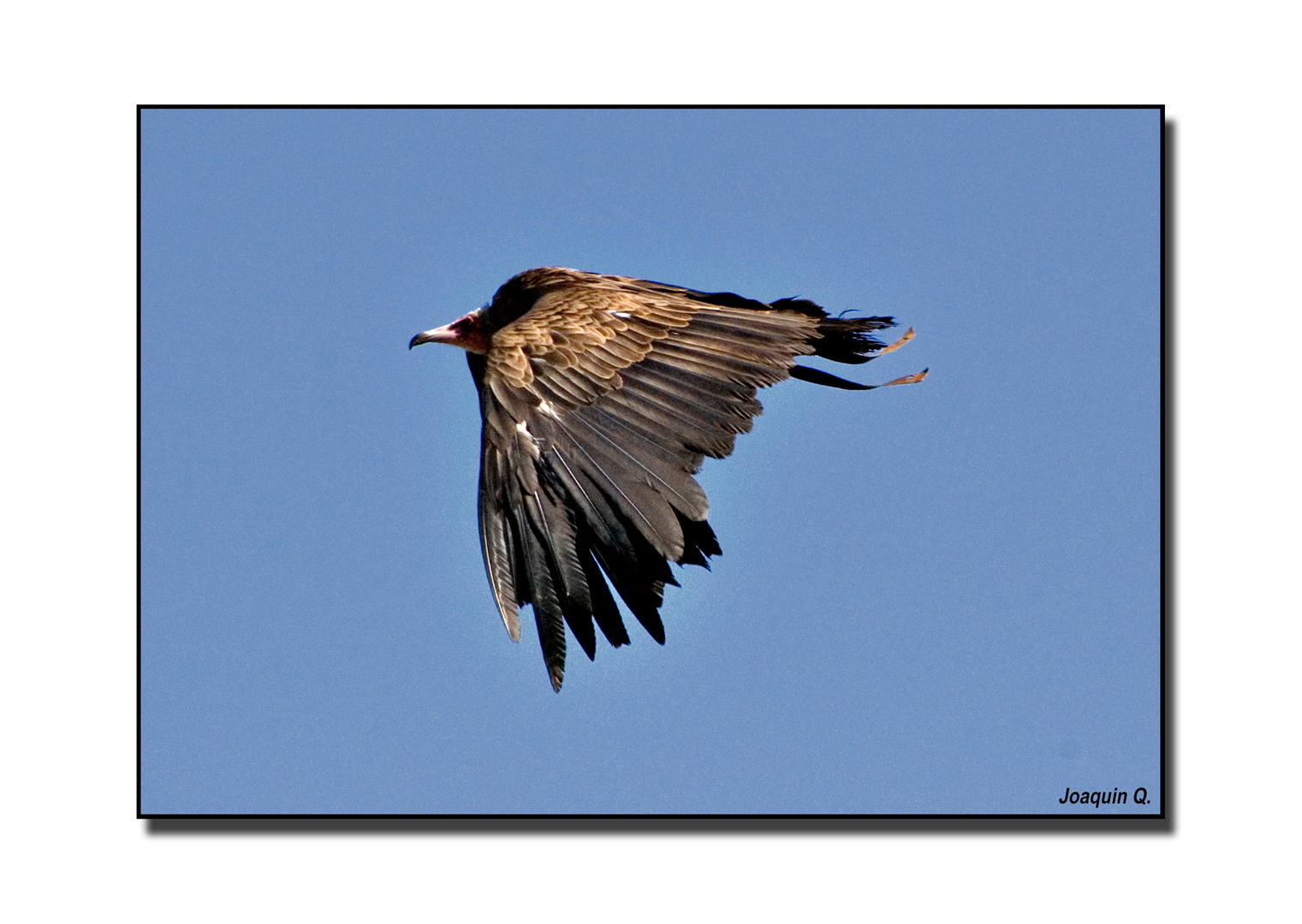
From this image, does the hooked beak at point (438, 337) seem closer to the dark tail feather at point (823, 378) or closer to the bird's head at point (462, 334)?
the bird's head at point (462, 334)

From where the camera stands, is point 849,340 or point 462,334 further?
point 462,334

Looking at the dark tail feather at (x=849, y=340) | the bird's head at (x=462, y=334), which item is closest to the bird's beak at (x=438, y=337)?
the bird's head at (x=462, y=334)

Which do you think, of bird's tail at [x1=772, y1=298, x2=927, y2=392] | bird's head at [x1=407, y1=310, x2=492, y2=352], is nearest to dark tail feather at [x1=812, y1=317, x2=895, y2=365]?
bird's tail at [x1=772, y1=298, x2=927, y2=392]

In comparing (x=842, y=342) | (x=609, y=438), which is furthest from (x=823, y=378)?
(x=609, y=438)

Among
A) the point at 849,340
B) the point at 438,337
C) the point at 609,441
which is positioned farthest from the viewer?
the point at 438,337

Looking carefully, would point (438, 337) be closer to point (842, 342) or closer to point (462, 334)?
point (462, 334)
